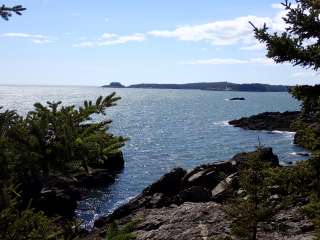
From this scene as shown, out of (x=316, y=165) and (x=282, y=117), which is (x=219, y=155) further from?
(x=316, y=165)


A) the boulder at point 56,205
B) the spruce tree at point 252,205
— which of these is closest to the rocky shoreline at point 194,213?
the spruce tree at point 252,205

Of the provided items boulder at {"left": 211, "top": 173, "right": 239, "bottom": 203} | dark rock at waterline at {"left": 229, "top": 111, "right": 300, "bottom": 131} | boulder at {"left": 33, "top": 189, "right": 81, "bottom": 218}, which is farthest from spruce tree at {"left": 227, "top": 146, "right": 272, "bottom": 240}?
dark rock at waterline at {"left": 229, "top": 111, "right": 300, "bottom": 131}

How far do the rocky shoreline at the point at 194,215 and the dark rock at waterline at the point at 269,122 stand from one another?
64.1 metres

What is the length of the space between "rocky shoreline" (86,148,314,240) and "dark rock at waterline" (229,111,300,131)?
64.1m

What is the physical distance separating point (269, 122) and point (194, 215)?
84106 millimetres

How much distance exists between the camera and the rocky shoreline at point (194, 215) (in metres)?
18.5

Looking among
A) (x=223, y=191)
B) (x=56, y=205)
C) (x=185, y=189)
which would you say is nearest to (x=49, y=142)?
(x=223, y=191)

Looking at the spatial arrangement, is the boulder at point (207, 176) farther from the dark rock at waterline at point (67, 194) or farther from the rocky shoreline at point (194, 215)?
the dark rock at waterline at point (67, 194)

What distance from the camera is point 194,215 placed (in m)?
23.2

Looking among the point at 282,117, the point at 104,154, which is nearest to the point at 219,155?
the point at 282,117

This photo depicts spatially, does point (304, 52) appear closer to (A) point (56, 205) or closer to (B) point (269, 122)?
(A) point (56, 205)

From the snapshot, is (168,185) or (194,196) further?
(168,185)

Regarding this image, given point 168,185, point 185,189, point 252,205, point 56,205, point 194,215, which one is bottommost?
point 56,205

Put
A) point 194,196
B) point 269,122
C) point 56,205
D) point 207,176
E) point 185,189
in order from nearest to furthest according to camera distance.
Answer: point 194,196
point 185,189
point 56,205
point 207,176
point 269,122
